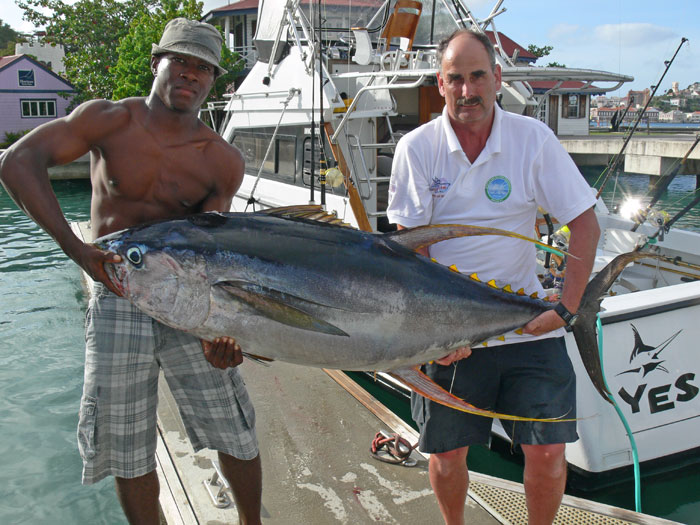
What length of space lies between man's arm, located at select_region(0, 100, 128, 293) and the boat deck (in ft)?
5.04

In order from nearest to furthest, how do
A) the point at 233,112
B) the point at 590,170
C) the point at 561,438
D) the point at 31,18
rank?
1. the point at 561,438
2. the point at 233,112
3. the point at 590,170
4. the point at 31,18

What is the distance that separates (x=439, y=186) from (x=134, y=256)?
3.64 feet

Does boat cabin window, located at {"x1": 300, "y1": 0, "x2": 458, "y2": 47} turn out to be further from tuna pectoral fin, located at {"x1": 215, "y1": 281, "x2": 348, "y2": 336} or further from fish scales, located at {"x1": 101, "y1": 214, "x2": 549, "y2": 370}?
tuna pectoral fin, located at {"x1": 215, "y1": 281, "x2": 348, "y2": 336}

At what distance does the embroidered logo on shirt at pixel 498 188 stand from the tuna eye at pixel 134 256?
1238 millimetres

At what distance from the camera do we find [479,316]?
204 centimetres

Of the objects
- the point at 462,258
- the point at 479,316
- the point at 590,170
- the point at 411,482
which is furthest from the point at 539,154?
the point at 590,170

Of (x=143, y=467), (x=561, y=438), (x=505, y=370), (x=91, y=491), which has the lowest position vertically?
(x=91, y=491)

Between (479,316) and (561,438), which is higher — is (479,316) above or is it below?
above

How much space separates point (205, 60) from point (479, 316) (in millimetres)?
1365

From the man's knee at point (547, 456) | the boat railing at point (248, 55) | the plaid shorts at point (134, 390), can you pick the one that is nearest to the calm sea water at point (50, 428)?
the plaid shorts at point (134, 390)

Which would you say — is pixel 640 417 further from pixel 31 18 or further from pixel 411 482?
pixel 31 18

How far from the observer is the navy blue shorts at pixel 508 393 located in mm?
2160

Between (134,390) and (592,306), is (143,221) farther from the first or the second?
(592,306)

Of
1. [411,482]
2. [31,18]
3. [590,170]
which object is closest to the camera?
[411,482]
